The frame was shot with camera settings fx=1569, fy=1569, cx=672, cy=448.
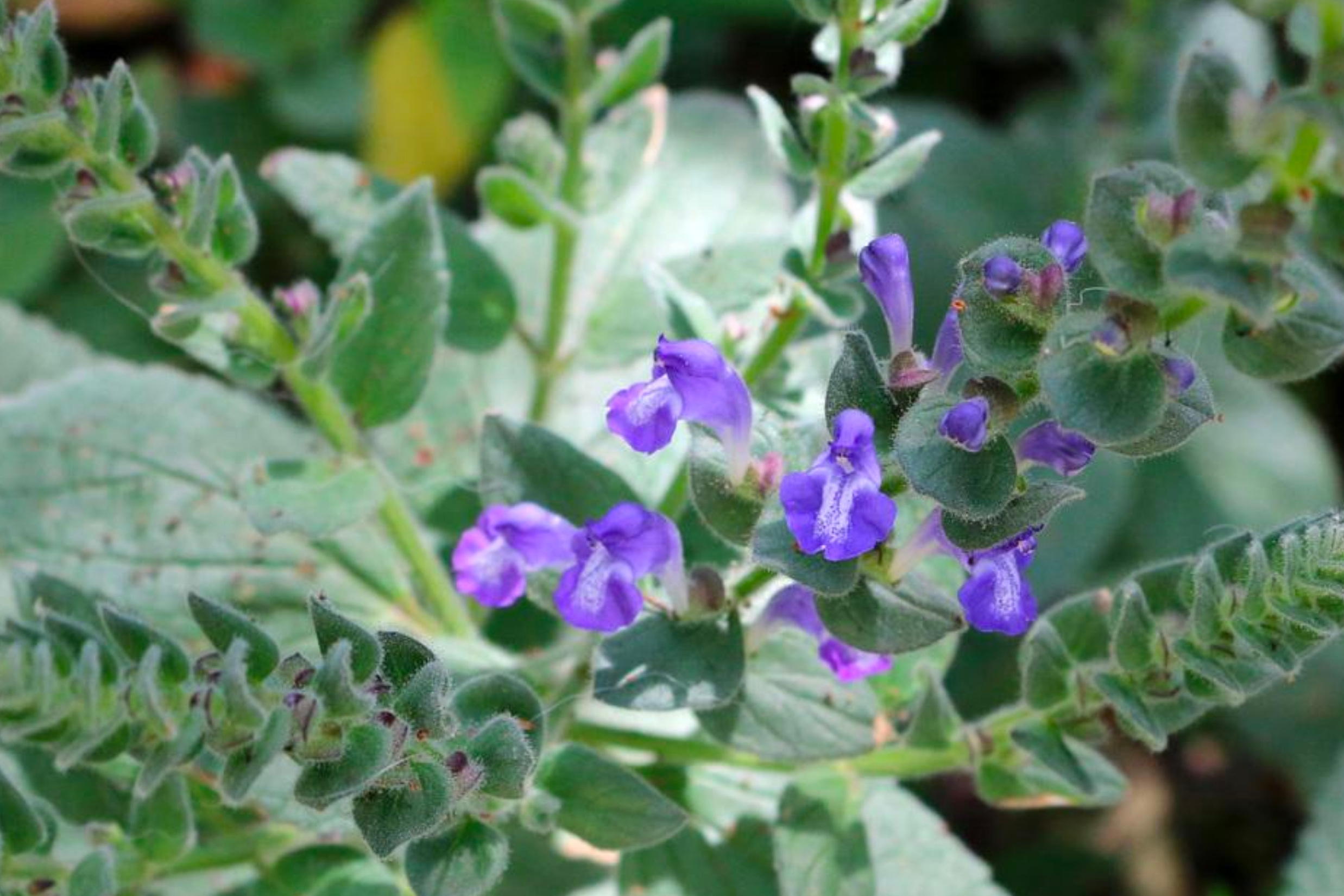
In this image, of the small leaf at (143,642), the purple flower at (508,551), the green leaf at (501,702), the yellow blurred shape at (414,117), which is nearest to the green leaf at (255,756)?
the small leaf at (143,642)

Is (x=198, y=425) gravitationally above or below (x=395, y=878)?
above

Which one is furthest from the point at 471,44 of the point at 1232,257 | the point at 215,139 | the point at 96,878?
the point at 1232,257

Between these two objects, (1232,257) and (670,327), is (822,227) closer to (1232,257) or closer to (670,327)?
(670,327)

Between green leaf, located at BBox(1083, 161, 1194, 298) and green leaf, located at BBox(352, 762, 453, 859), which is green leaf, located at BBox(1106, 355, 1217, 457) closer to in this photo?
green leaf, located at BBox(1083, 161, 1194, 298)

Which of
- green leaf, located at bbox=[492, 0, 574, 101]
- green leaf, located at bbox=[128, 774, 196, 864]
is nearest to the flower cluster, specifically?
green leaf, located at bbox=[128, 774, 196, 864]

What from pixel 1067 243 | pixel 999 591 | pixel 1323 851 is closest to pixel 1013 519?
pixel 999 591
